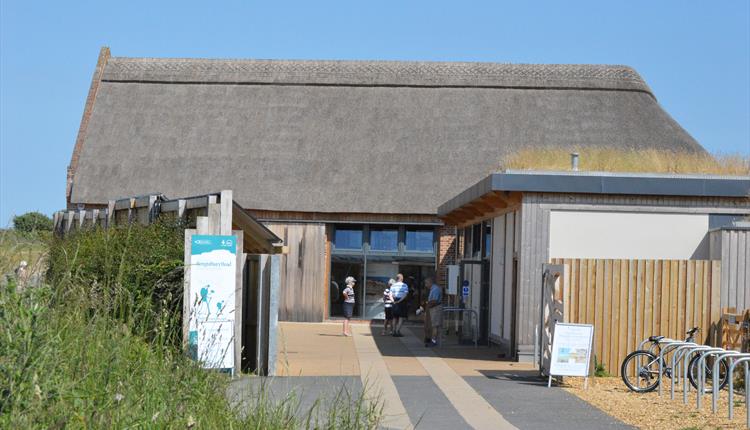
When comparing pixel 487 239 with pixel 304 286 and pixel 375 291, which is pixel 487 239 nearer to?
pixel 375 291

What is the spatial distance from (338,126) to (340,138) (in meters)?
0.81

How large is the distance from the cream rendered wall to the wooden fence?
1.63m

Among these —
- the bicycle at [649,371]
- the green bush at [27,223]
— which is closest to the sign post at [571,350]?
the bicycle at [649,371]

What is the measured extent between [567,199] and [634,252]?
1.65 m

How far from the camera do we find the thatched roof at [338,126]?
3538cm

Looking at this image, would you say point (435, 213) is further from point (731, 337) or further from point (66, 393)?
point (66, 393)

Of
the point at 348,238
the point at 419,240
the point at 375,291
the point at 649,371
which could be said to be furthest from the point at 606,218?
the point at 348,238

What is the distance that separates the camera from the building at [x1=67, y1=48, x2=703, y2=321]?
3438cm

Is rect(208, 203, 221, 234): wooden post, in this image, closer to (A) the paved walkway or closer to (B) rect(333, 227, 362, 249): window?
(A) the paved walkway

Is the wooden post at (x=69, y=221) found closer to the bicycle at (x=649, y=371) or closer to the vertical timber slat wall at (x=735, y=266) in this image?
the bicycle at (x=649, y=371)

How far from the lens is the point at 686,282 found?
19016 mm

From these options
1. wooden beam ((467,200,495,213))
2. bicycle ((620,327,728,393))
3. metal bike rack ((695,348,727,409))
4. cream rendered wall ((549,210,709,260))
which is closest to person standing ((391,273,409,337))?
wooden beam ((467,200,495,213))

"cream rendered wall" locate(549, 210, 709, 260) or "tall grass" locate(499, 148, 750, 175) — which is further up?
"tall grass" locate(499, 148, 750, 175)

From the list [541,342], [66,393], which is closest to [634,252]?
[541,342]
